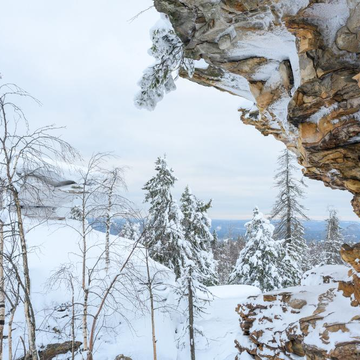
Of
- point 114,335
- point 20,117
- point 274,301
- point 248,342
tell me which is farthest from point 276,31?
point 114,335

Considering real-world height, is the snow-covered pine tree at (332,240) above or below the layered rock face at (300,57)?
below

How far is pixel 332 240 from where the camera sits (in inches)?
639

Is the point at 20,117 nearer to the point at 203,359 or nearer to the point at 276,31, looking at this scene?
the point at 276,31

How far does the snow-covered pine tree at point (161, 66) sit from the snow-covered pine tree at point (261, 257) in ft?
39.2

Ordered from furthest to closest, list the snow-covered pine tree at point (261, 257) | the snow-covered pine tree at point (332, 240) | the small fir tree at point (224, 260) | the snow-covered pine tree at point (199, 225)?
the small fir tree at point (224, 260), the snow-covered pine tree at point (332, 240), the snow-covered pine tree at point (199, 225), the snow-covered pine tree at point (261, 257)

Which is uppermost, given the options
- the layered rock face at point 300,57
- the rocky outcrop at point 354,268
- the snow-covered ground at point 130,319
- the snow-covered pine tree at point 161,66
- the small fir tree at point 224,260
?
the snow-covered pine tree at point 161,66

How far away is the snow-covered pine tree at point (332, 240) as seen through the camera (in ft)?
52.0

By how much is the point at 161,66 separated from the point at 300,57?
2.60 m

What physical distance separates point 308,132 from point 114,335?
10441 millimetres

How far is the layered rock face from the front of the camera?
2.87m

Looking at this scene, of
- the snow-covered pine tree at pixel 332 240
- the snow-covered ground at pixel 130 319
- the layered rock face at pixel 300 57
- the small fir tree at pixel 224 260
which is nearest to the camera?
the layered rock face at pixel 300 57

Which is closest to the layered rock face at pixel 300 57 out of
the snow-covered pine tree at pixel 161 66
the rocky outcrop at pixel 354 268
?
the snow-covered pine tree at pixel 161 66

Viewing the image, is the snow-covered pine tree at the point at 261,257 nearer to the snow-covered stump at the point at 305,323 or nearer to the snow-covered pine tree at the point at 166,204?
the snow-covered pine tree at the point at 166,204

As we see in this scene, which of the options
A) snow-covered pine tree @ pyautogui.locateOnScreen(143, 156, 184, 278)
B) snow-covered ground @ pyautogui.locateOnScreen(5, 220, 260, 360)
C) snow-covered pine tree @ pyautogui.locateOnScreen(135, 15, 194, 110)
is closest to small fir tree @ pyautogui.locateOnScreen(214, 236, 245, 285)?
snow-covered pine tree @ pyautogui.locateOnScreen(143, 156, 184, 278)
